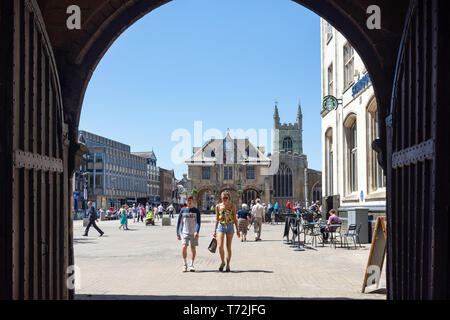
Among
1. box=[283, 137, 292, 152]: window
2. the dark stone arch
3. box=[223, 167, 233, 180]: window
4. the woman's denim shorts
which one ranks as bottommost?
the woman's denim shorts

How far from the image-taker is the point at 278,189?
84.6m

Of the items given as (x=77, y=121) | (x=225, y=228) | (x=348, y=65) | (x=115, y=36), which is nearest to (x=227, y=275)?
(x=225, y=228)

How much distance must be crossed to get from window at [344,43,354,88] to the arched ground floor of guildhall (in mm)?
16986

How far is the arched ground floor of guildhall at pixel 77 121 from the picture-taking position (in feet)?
15.2

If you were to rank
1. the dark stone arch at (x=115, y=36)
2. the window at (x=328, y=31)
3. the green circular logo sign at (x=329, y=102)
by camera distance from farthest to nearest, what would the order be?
the window at (x=328, y=31), the green circular logo sign at (x=329, y=102), the dark stone arch at (x=115, y=36)

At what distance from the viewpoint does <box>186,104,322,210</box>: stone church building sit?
78.4m

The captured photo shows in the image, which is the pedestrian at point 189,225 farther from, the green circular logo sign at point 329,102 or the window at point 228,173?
the window at point 228,173

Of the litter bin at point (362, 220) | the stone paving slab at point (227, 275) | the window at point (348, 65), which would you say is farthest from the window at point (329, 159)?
the stone paving slab at point (227, 275)

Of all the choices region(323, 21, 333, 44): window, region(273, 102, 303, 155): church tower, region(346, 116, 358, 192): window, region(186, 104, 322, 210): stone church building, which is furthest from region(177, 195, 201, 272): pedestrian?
region(273, 102, 303, 155): church tower

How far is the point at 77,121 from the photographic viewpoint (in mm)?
6891

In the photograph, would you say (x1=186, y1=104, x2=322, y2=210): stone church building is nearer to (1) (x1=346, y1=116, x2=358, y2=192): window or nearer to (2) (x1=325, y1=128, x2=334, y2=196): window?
(2) (x1=325, y1=128, x2=334, y2=196): window

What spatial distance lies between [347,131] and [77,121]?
733 inches

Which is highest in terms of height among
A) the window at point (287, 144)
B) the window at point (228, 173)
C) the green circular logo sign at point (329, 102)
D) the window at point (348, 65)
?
the window at point (287, 144)

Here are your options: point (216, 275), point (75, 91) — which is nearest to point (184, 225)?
point (216, 275)
